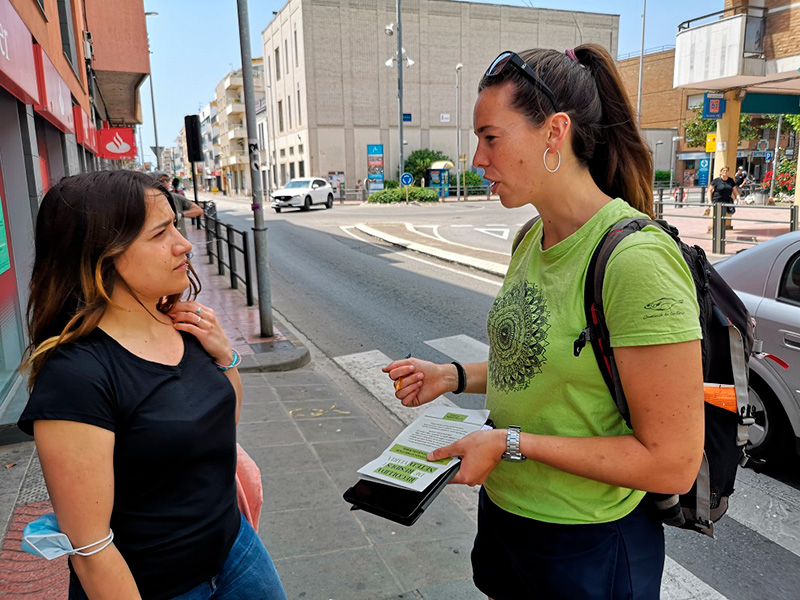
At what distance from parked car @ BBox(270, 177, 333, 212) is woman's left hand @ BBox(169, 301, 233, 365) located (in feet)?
102

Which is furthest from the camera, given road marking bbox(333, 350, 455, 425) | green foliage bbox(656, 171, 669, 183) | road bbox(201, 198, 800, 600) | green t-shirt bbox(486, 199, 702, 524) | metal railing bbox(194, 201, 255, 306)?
green foliage bbox(656, 171, 669, 183)

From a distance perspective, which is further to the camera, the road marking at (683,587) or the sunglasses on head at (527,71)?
the road marking at (683,587)

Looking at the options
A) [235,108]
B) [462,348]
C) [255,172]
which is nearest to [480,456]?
[462,348]

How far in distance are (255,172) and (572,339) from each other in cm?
681

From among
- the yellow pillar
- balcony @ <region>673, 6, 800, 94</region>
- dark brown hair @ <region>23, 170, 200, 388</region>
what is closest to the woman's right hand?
dark brown hair @ <region>23, 170, 200, 388</region>

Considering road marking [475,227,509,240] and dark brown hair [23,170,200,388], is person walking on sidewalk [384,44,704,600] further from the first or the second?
road marking [475,227,509,240]

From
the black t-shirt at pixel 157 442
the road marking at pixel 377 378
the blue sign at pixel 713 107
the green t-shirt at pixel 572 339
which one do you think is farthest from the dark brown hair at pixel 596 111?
the blue sign at pixel 713 107

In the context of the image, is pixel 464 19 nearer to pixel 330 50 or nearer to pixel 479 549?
pixel 330 50

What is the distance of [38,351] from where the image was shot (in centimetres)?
149

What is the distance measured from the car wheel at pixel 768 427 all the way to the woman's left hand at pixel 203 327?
12.2ft

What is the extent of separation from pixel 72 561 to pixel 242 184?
8421 centimetres

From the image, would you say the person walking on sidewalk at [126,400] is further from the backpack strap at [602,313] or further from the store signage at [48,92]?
the store signage at [48,92]

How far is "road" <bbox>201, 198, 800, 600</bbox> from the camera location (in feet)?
10.7

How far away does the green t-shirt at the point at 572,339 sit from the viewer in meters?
1.36
